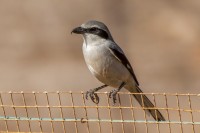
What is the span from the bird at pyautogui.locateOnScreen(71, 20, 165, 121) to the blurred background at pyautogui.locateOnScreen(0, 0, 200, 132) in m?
4.68

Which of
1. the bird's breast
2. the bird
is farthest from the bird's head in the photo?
the bird's breast

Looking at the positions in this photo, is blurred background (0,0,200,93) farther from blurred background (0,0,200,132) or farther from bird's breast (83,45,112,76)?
bird's breast (83,45,112,76)

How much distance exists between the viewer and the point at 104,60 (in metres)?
7.43

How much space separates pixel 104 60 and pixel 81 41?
5242mm

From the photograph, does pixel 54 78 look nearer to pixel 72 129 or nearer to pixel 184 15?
pixel 72 129

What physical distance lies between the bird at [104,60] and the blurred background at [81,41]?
4.68m

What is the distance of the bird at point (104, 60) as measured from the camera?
741cm

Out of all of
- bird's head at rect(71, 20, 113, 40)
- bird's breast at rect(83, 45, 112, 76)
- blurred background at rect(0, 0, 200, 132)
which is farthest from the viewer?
blurred background at rect(0, 0, 200, 132)

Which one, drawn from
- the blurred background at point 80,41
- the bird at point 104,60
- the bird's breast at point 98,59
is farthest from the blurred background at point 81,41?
the bird's breast at point 98,59

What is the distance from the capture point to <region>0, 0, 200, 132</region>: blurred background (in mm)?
12586

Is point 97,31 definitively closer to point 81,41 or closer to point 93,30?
point 93,30

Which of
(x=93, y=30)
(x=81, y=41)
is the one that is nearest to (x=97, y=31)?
(x=93, y=30)

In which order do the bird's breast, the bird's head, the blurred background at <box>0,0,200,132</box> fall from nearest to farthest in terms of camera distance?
the bird's breast, the bird's head, the blurred background at <box>0,0,200,132</box>

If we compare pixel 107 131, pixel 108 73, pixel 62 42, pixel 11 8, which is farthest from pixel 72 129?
pixel 108 73
